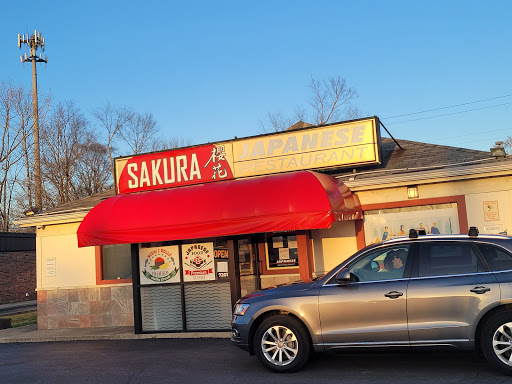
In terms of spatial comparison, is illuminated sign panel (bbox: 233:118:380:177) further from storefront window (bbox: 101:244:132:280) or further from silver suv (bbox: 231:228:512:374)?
silver suv (bbox: 231:228:512:374)

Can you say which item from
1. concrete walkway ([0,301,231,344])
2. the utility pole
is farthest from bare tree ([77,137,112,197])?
concrete walkway ([0,301,231,344])

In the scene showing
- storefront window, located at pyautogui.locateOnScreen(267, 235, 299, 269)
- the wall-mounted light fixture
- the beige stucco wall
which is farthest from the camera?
the beige stucco wall

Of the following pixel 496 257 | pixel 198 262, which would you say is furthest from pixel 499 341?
pixel 198 262

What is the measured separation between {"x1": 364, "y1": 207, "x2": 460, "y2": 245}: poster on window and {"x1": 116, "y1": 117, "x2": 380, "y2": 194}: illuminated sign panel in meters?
1.32

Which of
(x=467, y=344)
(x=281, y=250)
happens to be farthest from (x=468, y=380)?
(x=281, y=250)

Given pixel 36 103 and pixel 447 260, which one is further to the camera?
pixel 36 103

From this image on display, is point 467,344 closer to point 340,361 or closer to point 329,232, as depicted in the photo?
point 340,361

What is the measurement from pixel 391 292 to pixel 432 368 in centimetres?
121

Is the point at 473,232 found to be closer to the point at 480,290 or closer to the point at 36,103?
the point at 480,290

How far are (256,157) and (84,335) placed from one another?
588 centimetres

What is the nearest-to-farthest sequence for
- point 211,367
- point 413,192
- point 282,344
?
point 282,344
point 211,367
point 413,192

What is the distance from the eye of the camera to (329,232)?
12984 millimetres

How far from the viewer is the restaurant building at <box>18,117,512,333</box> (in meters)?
11.6

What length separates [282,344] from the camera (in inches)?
306
